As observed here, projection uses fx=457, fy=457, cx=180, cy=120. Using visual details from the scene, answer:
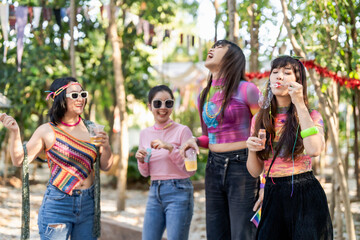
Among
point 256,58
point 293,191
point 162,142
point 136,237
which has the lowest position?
point 136,237

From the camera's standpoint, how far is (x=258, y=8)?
5.66 meters

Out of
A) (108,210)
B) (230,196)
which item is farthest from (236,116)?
(108,210)

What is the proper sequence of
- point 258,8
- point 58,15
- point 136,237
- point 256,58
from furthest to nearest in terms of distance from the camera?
1. point 58,15
2. point 256,58
3. point 258,8
4. point 136,237

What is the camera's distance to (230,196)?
2.84 m

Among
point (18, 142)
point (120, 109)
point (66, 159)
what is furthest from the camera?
point (120, 109)

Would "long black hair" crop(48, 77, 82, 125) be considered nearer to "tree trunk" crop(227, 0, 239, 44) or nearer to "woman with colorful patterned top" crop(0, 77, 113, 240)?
"woman with colorful patterned top" crop(0, 77, 113, 240)

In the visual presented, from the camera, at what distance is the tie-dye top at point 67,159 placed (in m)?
2.84

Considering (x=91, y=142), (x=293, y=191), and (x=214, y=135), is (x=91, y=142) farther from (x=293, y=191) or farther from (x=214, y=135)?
(x=293, y=191)

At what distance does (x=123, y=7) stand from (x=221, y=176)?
7.62m

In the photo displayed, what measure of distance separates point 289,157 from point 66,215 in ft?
4.55

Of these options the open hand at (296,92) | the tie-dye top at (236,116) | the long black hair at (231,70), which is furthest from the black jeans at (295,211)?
the long black hair at (231,70)

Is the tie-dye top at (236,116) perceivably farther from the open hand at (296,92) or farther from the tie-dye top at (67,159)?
the tie-dye top at (67,159)

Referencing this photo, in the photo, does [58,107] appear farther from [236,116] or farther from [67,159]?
[236,116]

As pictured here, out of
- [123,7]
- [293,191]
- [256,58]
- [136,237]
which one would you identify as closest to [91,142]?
[293,191]
